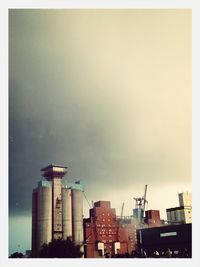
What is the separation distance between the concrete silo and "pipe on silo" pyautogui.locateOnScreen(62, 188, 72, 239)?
24cm

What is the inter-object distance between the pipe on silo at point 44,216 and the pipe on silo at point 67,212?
24 centimetres

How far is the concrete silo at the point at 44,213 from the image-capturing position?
6.80 m

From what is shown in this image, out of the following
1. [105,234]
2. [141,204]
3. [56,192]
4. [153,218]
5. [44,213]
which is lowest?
[105,234]

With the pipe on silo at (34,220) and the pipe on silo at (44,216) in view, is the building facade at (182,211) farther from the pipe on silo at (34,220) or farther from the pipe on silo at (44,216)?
the pipe on silo at (34,220)

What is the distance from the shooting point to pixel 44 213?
23.0ft

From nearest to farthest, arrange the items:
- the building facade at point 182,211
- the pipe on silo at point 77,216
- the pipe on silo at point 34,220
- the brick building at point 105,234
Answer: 1. the building facade at point 182,211
2. the pipe on silo at point 34,220
3. the brick building at point 105,234
4. the pipe on silo at point 77,216

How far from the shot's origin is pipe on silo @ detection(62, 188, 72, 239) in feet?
22.9

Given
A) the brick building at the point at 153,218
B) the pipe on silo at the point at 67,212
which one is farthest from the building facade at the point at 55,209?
the brick building at the point at 153,218

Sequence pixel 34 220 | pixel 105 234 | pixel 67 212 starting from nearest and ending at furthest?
pixel 34 220 < pixel 67 212 < pixel 105 234

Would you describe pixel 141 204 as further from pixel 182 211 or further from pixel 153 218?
pixel 182 211

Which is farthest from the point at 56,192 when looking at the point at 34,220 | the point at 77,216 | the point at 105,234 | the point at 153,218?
the point at 153,218

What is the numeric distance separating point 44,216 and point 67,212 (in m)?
0.44

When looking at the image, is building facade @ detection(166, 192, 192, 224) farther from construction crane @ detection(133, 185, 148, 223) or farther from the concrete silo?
the concrete silo
